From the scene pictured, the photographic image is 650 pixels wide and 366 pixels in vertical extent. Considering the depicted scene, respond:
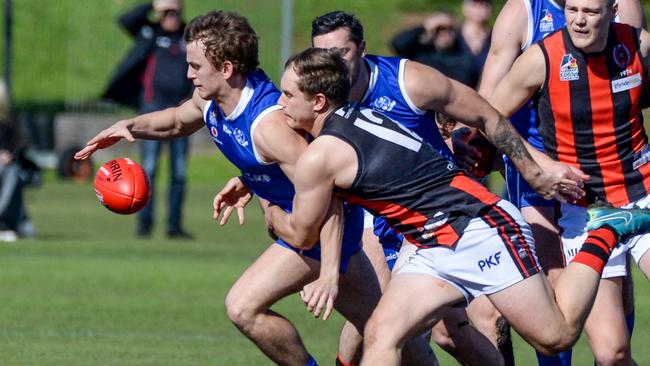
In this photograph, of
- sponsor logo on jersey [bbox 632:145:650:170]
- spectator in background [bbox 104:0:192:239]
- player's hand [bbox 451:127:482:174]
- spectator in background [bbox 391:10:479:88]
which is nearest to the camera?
sponsor logo on jersey [bbox 632:145:650:170]

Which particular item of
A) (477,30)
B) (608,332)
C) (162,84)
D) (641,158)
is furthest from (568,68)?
(162,84)

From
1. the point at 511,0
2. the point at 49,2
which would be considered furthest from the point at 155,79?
the point at 49,2

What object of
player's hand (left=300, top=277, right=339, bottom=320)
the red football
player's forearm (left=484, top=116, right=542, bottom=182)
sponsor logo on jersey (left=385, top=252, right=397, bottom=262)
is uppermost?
player's forearm (left=484, top=116, right=542, bottom=182)

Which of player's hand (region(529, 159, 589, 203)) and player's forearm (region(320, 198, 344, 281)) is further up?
player's hand (region(529, 159, 589, 203))

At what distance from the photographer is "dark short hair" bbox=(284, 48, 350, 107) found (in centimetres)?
636

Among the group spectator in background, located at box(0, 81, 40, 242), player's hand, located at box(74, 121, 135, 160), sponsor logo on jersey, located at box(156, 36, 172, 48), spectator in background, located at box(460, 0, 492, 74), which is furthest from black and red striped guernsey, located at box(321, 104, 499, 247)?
sponsor logo on jersey, located at box(156, 36, 172, 48)

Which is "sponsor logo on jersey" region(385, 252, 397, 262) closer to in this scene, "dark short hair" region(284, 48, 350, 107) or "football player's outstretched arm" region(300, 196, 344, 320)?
"football player's outstretched arm" region(300, 196, 344, 320)

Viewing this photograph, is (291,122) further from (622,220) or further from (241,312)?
(622,220)

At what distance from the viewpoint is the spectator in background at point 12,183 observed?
599 inches

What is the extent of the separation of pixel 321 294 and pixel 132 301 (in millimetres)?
4893

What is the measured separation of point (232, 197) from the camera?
755cm

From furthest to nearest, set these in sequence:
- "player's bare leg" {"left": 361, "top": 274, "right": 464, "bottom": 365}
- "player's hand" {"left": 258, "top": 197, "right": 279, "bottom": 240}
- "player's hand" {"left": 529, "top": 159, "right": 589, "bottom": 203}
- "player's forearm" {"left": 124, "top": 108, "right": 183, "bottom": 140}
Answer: "player's forearm" {"left": 124, "top": 108, "right": 183, "bottom": 140}
"player's hand" {"left": 258, "top": 197, "right": 279, "bottom": 240}
"player's hand" {"left": 529, "top": 159, "right": 589, "bottom": 203}
"player's bare leg" {"left": 361, "top": 274, "right": 464, "bottom": 365}

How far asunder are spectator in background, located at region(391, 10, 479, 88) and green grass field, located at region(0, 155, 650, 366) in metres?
2.77

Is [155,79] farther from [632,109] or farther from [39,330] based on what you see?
[632,109]
